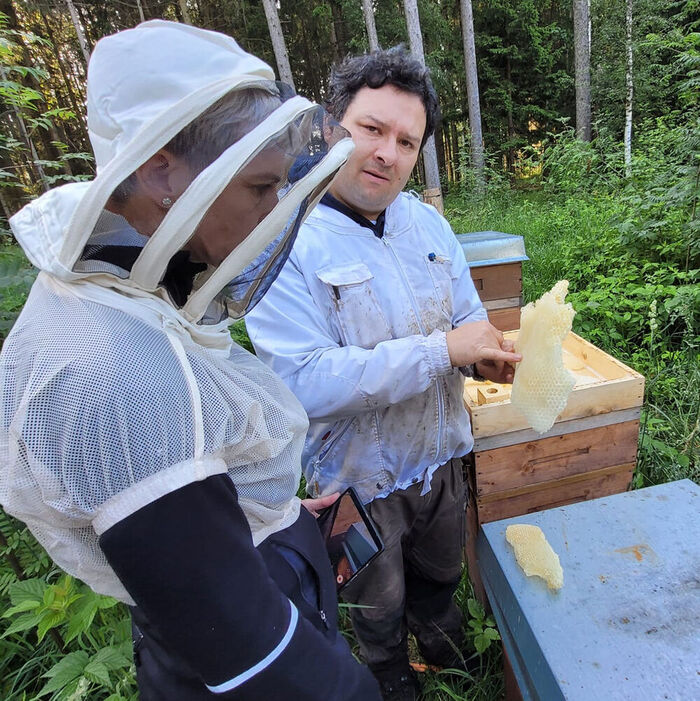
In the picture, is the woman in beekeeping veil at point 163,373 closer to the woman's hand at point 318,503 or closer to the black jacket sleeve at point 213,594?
the black jacket sleeve at point 213,594

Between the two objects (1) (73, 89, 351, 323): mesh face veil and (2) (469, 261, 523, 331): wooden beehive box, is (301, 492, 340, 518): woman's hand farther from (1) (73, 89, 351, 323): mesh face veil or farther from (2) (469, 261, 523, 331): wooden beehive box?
(2) (469, 261, 523, 331): wooden beehive box

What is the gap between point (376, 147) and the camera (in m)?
1.76

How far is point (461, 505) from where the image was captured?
217cm

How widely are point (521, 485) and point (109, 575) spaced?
1.95 metres

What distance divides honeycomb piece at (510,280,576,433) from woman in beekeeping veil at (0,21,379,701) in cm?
98

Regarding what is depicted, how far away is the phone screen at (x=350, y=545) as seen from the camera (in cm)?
158

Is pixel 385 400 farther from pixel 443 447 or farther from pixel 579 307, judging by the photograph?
pixel 579 307

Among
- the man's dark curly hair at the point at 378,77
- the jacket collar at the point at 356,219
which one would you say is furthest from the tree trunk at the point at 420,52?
the jacket collar at the point at 356,219

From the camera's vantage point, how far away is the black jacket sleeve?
0.69m

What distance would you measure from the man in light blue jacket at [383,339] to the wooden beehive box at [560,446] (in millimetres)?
190

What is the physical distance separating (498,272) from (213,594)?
309 centimetres

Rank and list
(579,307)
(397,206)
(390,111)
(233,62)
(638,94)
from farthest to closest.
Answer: (638,94) < (579,307) < (397,206) < (390,111) < (233,62)

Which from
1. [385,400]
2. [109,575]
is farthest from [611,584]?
[109,575]

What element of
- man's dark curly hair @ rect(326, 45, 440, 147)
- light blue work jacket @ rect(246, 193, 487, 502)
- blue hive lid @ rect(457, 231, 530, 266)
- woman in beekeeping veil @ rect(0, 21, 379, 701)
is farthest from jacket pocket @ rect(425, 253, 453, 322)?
blue hive lid @ rect(457, 231, 530, 266)
